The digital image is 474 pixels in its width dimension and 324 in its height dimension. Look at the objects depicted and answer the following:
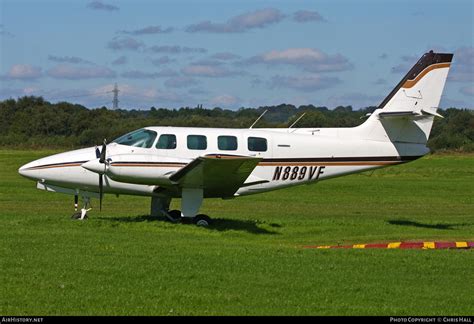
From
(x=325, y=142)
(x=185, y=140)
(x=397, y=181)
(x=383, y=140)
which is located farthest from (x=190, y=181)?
(x=397, y=181)

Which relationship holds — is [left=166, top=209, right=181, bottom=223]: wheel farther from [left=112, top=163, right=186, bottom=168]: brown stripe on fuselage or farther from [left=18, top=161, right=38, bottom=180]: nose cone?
[left=18, top=161, right=38, bottom=180]: nose cone

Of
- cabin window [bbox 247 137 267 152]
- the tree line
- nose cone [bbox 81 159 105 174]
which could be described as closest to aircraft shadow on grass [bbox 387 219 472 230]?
cabin window [bbox 247 137 267 152]

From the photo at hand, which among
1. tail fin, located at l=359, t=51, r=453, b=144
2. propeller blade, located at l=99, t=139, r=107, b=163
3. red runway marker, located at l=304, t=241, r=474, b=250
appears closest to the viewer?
red runway marker, located at l=304, t=241, r=474, b=250

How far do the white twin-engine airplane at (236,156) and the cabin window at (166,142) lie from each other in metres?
0.02

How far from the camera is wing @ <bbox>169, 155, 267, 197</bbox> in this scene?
61.4ft

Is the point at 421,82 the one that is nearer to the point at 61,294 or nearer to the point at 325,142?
the point at 325,142

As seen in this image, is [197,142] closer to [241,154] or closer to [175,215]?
[241,154]

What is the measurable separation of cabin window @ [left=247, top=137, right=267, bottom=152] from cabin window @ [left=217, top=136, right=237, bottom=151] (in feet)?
1.25

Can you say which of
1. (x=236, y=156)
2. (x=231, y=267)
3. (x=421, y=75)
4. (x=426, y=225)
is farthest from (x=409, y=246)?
(x=421, y=75)

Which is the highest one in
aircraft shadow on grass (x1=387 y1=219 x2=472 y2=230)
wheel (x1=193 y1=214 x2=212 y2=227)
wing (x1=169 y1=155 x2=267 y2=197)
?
wing (x1=169 y1=155 x2=267 y2=197)

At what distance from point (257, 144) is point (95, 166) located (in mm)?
3891

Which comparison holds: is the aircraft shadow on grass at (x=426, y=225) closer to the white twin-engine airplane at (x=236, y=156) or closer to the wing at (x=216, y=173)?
the white twin-engine airplane at (x=236, y=156)

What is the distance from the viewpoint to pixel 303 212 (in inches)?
1030

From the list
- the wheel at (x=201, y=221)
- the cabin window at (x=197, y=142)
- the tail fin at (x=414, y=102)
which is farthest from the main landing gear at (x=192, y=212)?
the tail fin at (x=414, y=102)
